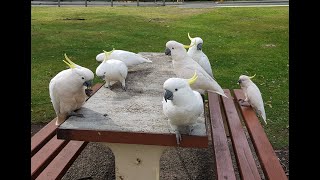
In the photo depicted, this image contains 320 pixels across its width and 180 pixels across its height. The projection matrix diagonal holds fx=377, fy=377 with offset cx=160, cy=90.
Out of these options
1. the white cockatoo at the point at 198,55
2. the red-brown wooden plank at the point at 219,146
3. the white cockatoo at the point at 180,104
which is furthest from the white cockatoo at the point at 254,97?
the white cockatoo at the point at 180,104

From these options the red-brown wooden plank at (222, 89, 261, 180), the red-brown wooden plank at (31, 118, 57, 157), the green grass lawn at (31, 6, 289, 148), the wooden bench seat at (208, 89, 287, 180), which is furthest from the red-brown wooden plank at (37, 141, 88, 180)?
the green grass lawn at (31, 6, 289, 148)

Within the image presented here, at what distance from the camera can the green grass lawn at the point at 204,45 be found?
4.82 meters

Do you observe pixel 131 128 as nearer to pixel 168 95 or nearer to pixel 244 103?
pixel 168 95

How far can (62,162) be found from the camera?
2.49m

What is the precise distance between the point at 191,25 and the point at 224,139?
26.6ft

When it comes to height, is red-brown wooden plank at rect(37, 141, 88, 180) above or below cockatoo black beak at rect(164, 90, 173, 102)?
below

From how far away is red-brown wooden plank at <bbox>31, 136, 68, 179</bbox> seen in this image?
2230 mm

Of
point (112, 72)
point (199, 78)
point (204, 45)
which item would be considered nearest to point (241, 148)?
point (199, 78)

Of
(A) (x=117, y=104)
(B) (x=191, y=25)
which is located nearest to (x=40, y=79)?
(A) (x=117, y=104)

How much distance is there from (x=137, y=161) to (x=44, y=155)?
593mm

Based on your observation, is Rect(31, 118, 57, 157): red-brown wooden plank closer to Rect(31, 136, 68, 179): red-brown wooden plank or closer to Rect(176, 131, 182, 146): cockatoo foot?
Rect(31, 136, 68, 179): red-brown wooden plank

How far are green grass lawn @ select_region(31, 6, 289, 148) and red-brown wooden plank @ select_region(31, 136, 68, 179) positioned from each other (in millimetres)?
1721
